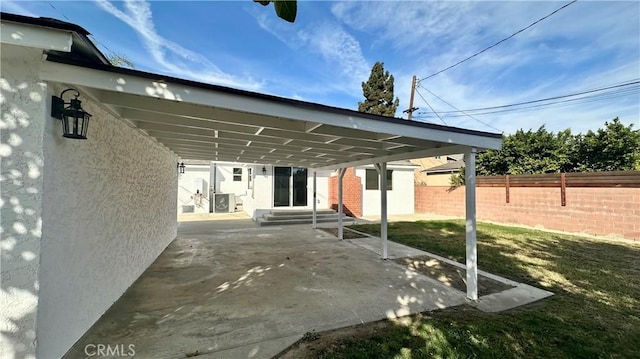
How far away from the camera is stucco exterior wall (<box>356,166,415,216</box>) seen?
15.8 metres

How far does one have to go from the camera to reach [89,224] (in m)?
3.13

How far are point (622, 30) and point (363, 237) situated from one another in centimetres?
1134

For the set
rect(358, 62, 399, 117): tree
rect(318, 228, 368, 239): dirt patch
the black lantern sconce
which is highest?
rect(358, 62, 399, 117): tree

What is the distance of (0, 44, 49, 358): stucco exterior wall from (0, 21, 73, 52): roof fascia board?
27 cm

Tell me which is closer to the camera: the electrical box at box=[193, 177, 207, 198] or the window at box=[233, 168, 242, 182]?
the electrical box at box=[193, 177, 207, 198]

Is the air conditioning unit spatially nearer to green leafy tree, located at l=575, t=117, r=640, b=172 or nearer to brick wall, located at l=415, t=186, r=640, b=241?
brick wall, located at l=415, t=186, r=640, b=241

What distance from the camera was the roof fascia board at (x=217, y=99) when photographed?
228cm

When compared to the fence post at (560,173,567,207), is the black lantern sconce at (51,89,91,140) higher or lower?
higher

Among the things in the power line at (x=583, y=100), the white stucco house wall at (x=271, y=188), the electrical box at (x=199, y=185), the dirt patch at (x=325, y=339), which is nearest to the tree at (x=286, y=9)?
the dirt patch at (x=325, y=339)

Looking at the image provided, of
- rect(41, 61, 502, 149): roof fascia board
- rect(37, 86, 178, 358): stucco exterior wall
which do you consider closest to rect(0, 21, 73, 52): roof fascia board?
rect(41, 61, 502, 149): roof fascia board

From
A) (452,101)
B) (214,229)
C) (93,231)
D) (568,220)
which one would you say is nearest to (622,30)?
(568,220)

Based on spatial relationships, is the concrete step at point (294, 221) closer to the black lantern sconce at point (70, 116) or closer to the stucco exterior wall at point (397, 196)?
the stucco exterior wall at point (397, 196)

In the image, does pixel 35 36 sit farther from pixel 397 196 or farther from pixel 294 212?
pixel 397 196

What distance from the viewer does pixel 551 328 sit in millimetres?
3367
